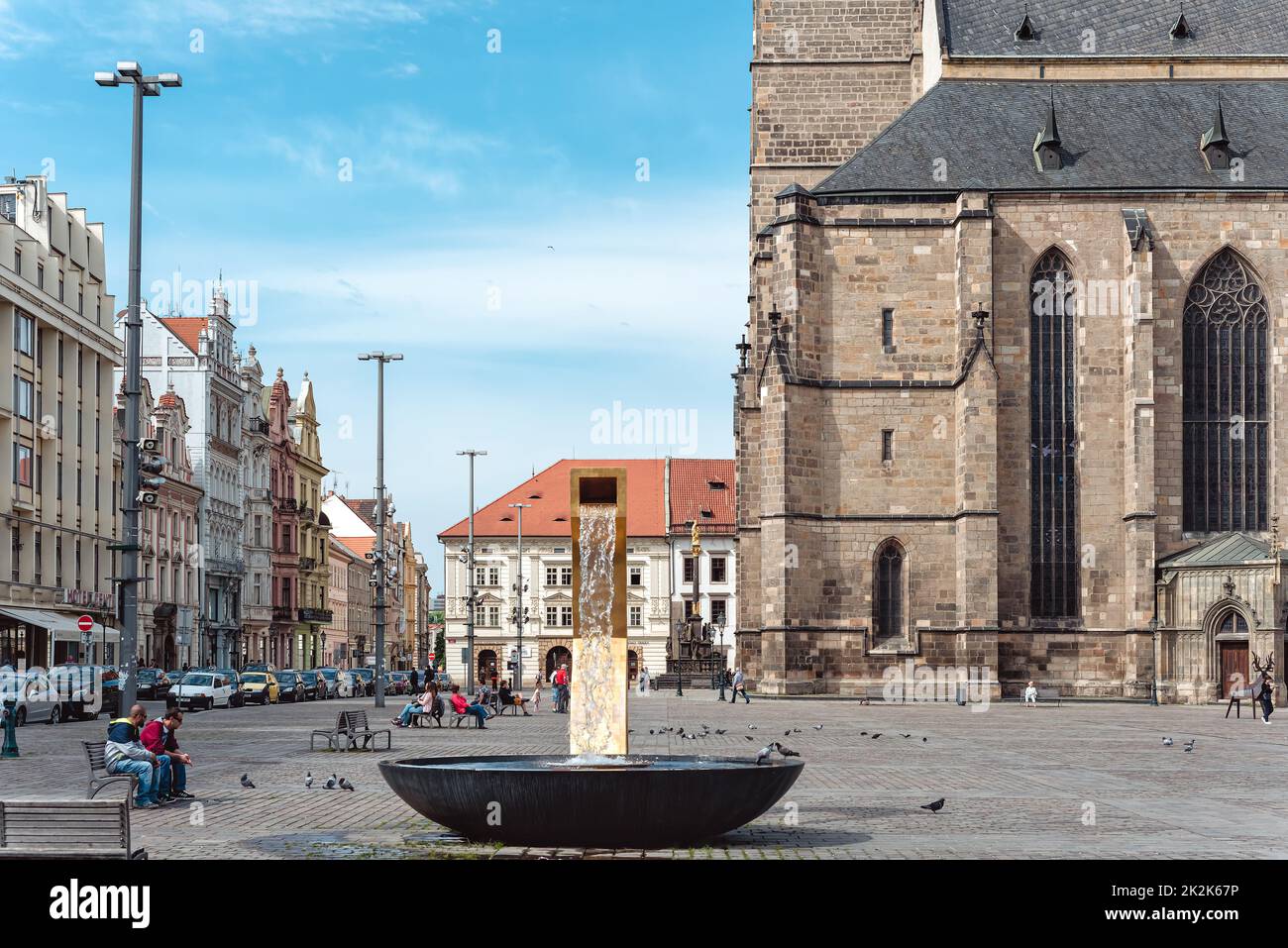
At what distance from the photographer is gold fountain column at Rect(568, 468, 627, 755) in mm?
15195

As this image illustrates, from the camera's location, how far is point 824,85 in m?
59.1

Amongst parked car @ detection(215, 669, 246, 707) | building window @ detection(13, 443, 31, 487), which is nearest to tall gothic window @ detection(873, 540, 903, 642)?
parked car @ detection(215, 669, 246, 707)

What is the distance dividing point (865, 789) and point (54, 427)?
50.2 metres

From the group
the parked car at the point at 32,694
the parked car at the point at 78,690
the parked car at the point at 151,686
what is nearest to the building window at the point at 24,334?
the parked car at the point at 151,686

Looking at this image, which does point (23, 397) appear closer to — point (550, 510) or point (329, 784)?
point (329, 784)

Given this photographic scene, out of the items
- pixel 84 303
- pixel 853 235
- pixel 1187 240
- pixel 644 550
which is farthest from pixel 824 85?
pixel 644 550

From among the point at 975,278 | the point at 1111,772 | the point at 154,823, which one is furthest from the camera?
the point at 975,278

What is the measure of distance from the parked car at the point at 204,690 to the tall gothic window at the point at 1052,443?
2478 cm

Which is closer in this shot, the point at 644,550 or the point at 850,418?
the point at 850,418

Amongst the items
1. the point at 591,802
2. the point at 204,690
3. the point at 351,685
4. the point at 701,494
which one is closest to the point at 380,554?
the point at 204,690

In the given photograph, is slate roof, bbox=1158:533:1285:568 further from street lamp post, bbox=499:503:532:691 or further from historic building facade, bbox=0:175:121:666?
street lamp post, bbox=499:503:532:691
